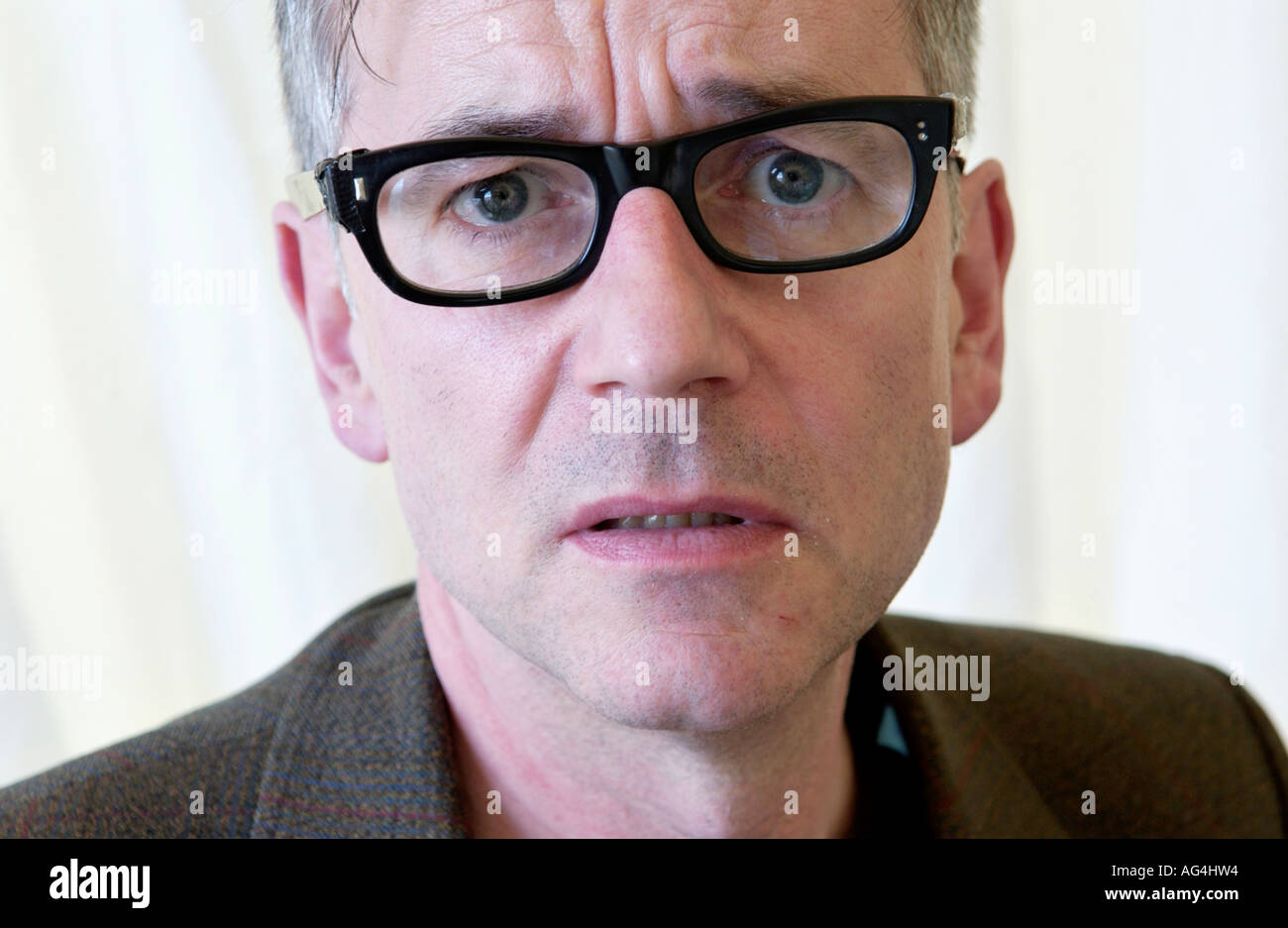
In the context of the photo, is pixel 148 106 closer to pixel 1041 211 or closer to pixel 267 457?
pixel 267 457

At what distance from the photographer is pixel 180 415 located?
7.70ft

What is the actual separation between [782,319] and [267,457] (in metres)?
1.43

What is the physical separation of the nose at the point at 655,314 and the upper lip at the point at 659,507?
4.0 inches

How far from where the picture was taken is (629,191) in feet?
4.03

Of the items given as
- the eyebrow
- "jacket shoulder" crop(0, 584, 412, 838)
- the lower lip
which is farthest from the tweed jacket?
the eyebrow

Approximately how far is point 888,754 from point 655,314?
85cm

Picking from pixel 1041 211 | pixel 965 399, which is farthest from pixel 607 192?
pixel 1041 211

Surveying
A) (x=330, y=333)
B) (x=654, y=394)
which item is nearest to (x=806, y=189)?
(x=654, y=394)

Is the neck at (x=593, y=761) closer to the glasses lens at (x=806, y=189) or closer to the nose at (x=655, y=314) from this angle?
the nose at (x=655, y=314)

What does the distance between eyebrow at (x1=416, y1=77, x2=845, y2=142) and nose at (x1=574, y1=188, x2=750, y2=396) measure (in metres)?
0.11

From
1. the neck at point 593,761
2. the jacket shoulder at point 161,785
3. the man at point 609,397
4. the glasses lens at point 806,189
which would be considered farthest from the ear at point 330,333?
the glasses lens at point 806,189

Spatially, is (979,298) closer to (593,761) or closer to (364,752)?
(593,761)

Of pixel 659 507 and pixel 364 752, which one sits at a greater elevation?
pixel 659 507

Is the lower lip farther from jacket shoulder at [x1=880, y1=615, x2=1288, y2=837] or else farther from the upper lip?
jacket shoulder at [x1=880, y1=615, x2=1288, y2=837]
